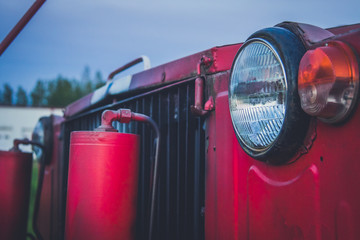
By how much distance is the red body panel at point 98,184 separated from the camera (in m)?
1.36

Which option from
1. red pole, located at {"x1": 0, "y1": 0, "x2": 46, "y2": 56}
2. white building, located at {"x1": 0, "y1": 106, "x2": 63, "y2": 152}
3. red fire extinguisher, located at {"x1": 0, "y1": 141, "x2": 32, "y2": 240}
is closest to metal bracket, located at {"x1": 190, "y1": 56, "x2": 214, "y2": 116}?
red pole, located at {"x1": 0, "y1": 0, "x2": 46, "y2": 56}

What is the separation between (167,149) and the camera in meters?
1.67

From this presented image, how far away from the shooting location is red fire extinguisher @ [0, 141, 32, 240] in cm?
239

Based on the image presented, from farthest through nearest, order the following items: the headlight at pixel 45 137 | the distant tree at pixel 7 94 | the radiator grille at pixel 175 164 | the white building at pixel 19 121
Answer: the distant tree at pixel 7 94 < the white building at pixel 19 121 < the headlight at pixel 45 137 < the radiator grille at pixel 175 164

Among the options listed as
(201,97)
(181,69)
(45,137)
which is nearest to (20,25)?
(181,69)

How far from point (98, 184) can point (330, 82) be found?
93 cm

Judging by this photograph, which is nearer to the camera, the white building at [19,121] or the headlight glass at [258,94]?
the headlight glass at [258,94]

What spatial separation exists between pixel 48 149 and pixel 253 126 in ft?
9.40

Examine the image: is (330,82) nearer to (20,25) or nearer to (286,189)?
(286,189)

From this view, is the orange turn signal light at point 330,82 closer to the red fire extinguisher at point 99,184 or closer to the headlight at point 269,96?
the headlight at point 269,96

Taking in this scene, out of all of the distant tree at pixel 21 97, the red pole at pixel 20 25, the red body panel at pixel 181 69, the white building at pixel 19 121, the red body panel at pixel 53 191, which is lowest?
the red body panel at pixel 53 191

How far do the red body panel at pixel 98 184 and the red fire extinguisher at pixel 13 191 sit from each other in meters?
1.21

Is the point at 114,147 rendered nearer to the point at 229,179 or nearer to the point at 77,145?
the point at 77,145

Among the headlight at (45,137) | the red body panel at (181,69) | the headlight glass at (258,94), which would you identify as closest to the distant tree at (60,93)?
the headlight at (45,137)
